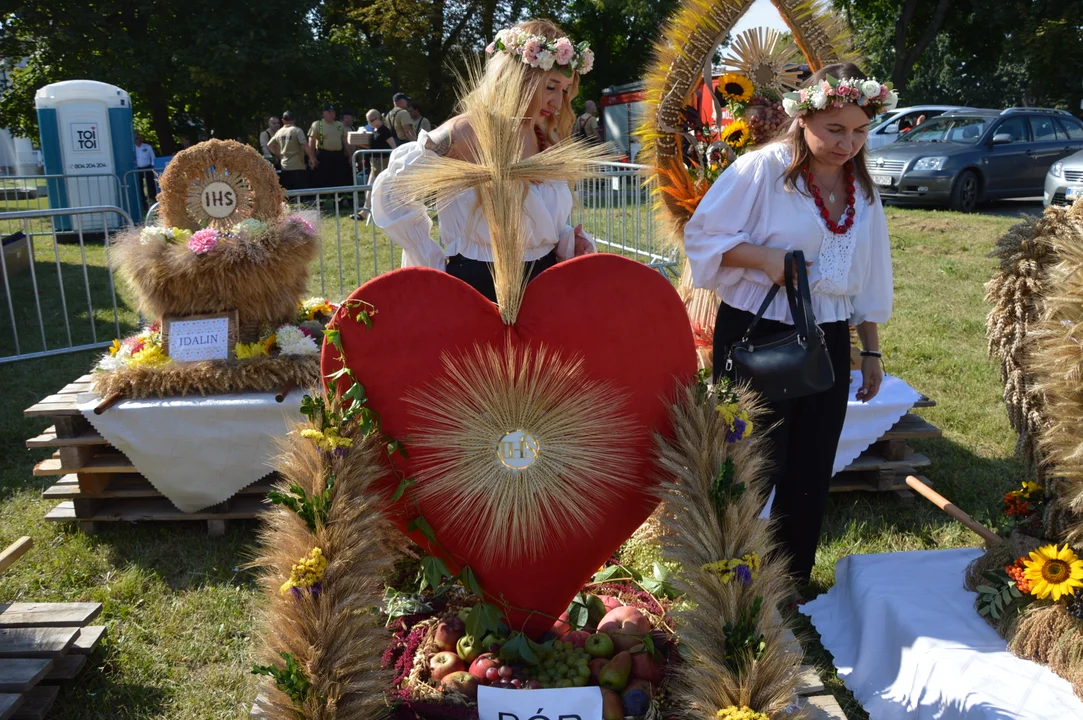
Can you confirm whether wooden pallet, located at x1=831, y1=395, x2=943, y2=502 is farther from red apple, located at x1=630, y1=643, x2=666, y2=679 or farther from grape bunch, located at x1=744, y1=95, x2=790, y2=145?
red apple, located at x1=630, y1=643, x2=666, y2=679

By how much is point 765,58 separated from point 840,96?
55.3 inches

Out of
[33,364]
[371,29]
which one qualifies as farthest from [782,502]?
[371,29]

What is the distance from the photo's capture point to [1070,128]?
13.6m

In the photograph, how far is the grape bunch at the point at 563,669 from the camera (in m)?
1.97

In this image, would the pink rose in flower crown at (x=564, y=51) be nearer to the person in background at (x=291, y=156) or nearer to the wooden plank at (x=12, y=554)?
the wooden plank at (x=12, y=554)

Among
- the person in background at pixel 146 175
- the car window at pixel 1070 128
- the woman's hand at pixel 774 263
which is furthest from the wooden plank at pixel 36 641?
the car window at pixel 1070 128

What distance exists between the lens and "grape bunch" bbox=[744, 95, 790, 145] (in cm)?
348

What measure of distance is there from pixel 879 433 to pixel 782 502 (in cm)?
121

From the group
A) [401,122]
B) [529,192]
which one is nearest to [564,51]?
[529,192]

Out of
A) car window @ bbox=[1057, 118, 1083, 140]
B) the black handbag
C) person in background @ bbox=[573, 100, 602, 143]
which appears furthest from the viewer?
car window @ bbox=[1057, 118, 1083, 140]

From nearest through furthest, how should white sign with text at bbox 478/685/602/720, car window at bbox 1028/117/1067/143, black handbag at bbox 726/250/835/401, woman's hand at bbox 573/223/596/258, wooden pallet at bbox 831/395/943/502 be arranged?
white sign with text at bbox 478/685/602/720
black handbag at bbox 726/250/835/401
woman's hand at bbox 573/223/596/258
wooden pallet at bbox 831/395/943/502
car window at bbox 1028/117/1067/143

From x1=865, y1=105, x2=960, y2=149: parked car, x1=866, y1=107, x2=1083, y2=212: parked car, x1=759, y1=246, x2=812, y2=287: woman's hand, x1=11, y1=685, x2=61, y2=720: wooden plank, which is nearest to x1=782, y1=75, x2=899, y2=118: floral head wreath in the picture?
x1=759, y1=246, x2=812, y2=287: woman's hand

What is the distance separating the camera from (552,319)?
1919 mm

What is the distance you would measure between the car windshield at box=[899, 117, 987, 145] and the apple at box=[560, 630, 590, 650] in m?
12.6
